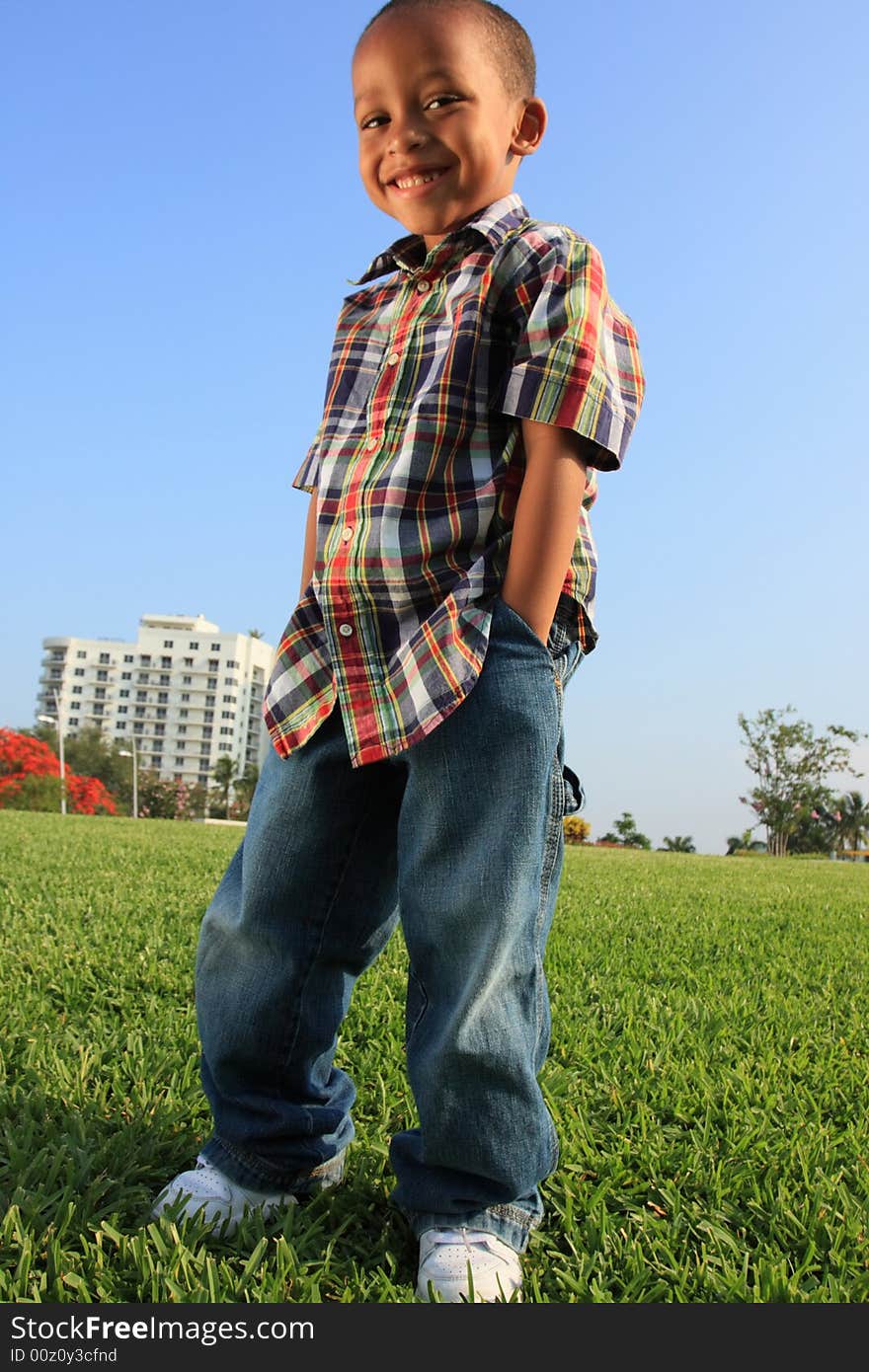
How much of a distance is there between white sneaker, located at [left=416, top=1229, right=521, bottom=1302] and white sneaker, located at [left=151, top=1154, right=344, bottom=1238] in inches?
12.3

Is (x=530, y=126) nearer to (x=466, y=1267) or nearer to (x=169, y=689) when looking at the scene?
(x=466, y=1267)

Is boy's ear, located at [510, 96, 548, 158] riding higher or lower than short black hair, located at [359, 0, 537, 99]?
lower

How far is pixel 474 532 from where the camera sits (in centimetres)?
155

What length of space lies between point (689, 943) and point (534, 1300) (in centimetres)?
283

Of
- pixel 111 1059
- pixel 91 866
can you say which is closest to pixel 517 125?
pixel 111 1059

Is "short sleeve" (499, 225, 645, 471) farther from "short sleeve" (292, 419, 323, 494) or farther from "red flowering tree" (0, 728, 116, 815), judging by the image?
"red flowering tree" (0, 728, 116, 815)

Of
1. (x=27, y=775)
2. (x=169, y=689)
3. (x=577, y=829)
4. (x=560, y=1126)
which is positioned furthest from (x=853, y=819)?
(x=169, y=689)

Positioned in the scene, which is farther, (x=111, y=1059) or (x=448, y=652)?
(x=111, y=1059)

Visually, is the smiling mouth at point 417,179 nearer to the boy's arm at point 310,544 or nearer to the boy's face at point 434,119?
the boy's face at point 434,119

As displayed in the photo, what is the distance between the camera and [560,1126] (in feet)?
6.93

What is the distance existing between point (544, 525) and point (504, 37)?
803 millimetres

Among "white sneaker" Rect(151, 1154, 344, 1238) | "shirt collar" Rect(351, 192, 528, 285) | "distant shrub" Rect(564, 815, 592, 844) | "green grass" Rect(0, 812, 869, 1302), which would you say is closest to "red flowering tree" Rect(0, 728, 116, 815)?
"distant shrub" Rect(564, 815, 592, 844)

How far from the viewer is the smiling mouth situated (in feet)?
5.41

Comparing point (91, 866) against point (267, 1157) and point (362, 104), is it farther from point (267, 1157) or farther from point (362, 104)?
point (362, 104)
